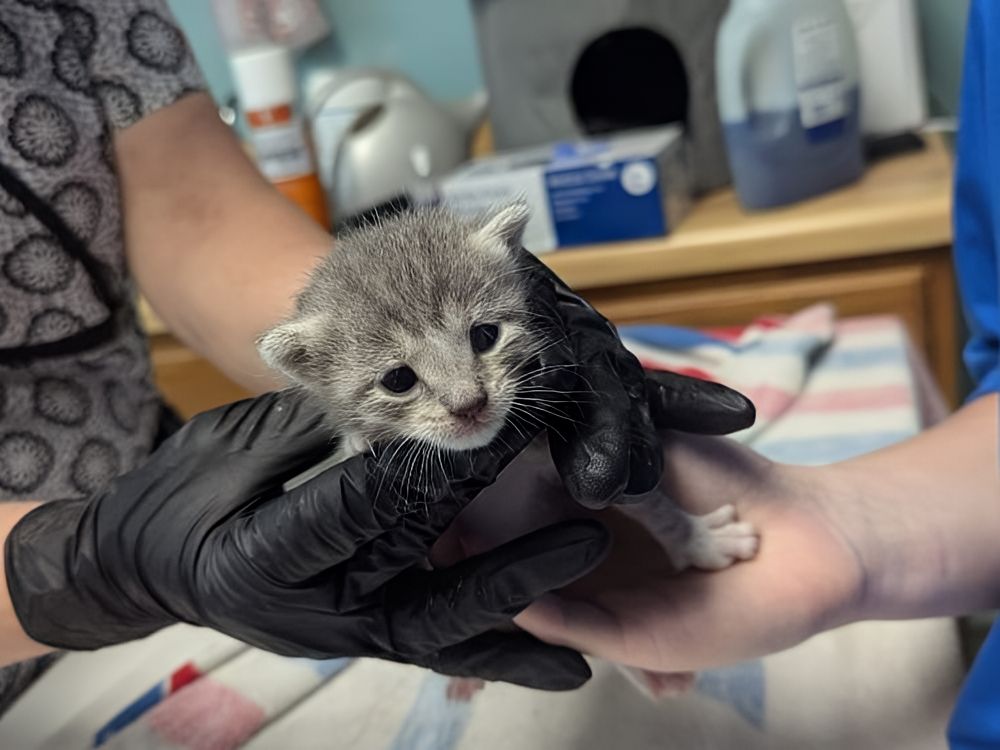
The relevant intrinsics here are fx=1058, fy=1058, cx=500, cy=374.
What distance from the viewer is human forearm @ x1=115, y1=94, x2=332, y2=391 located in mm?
981

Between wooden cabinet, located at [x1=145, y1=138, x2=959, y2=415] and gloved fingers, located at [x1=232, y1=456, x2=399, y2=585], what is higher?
gloved fingers, located at [x1=232, y1=456, x2=399, y2=585]

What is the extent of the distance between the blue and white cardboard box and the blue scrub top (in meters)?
0.61

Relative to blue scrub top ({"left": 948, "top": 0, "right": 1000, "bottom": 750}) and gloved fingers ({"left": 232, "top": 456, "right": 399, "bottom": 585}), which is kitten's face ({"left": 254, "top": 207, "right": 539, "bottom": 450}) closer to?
gloved fingers ({"left": 232, "top": 456, "right": 399, "bottom": 585})

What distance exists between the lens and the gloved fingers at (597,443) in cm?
71

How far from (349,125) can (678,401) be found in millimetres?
1277

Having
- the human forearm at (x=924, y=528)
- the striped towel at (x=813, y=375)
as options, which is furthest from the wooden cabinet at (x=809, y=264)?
the human forearm at (x=924, y=528)

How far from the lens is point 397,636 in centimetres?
78

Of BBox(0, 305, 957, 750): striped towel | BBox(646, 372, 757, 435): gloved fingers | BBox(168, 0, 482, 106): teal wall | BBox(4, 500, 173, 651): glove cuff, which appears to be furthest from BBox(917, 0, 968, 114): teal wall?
BBox(4, 500, 173, 651): glove cuff

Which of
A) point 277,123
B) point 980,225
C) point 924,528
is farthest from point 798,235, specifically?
point 277,123

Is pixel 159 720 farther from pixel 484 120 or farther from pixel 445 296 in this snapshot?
pixel 484 120

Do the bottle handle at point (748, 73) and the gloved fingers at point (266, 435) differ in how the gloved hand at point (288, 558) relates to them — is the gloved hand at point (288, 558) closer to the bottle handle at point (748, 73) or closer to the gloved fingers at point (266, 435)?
the gloved fingers at point (266, 435)

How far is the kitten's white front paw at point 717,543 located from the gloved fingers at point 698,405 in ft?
0.25

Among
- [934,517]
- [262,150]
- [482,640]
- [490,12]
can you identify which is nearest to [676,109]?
[490,12]

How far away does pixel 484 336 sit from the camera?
0.79m
